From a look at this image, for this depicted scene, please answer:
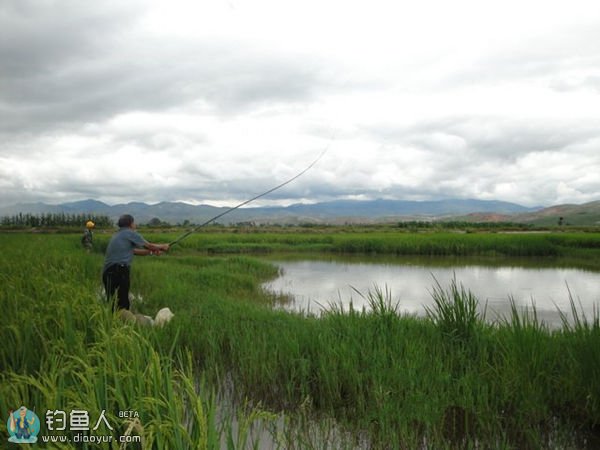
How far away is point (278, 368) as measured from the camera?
445 cm

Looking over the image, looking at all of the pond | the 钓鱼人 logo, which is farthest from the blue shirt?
the 钓鱼人 logo

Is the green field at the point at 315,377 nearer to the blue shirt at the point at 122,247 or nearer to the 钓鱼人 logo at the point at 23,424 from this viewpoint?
the 钓鱼人 logo at the point at 23,424

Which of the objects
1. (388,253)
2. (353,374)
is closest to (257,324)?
(353,374)

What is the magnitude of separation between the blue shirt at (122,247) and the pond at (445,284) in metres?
3.71

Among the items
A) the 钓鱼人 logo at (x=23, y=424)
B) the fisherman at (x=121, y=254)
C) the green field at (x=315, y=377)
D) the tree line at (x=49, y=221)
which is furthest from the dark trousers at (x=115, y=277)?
the tree line at (x=49, y=221)

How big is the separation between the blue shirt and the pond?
3.71 m

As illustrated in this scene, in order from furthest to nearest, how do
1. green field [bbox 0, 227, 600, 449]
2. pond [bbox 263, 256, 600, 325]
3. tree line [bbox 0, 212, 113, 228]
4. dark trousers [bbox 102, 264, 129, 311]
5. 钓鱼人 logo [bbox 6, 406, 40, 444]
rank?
tree line [bbox 0, 212, 113, 228]
pond [bbox 263, 256, 600, 325]
dark trousers [bbox 102, 264, 129, 311]
green field [bbox 0, 227, 600, 449]
钓鱼人 logo [bbox 6, 406, 40, 444]

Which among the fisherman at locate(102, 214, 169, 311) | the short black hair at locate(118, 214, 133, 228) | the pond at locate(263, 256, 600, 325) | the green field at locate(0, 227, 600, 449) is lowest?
the pond at locate(263, 256, 600, 325)

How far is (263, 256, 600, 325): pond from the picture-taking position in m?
10.3

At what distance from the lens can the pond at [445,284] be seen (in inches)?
406

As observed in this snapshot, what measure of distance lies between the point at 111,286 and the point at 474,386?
547 cm

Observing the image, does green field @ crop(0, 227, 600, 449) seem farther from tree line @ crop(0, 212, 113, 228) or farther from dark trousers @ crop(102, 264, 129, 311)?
tree line @ crop(0, 212, 113, 228)

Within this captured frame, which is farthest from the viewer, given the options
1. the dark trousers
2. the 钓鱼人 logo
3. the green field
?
the dark trousers

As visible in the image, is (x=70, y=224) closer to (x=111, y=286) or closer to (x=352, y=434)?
(x=111, y=286)
